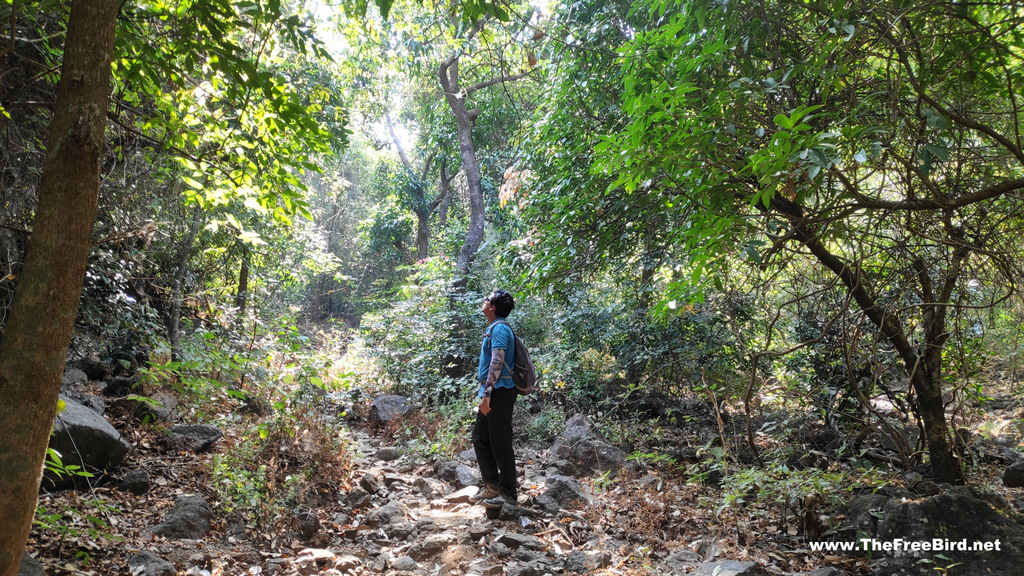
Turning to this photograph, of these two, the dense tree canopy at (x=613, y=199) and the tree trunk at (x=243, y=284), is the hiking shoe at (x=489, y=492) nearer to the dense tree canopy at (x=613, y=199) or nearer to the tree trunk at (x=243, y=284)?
the dense tree canopy at (x=613, y=199)

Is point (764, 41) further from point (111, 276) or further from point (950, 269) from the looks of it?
point (111, 276)

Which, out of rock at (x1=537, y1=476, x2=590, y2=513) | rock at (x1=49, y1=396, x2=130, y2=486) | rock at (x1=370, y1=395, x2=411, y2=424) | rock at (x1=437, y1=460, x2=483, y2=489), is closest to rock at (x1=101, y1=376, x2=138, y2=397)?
rock at (x1=49, y1=396, x2=130, y2=486)

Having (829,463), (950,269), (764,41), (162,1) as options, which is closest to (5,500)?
(162,1)

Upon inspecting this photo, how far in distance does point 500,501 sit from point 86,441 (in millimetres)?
3416

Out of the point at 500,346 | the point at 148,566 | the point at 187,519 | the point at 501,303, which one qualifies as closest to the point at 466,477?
the point at 500,346

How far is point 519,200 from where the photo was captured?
7766 millimetres

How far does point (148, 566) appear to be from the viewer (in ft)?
9.75

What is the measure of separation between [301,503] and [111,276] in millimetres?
3866

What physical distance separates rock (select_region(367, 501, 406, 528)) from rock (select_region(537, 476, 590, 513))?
1.34 meters

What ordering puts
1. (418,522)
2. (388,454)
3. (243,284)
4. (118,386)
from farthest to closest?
1. (243,284)
2. (388,454)
3. (118,386)
4. (418,522)

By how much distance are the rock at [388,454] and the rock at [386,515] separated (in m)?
2.21

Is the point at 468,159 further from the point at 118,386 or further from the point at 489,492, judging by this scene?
the point at 489,492

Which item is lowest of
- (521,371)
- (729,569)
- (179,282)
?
(729,569)

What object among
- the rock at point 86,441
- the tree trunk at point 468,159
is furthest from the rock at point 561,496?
the tree trunk at point 468,159
